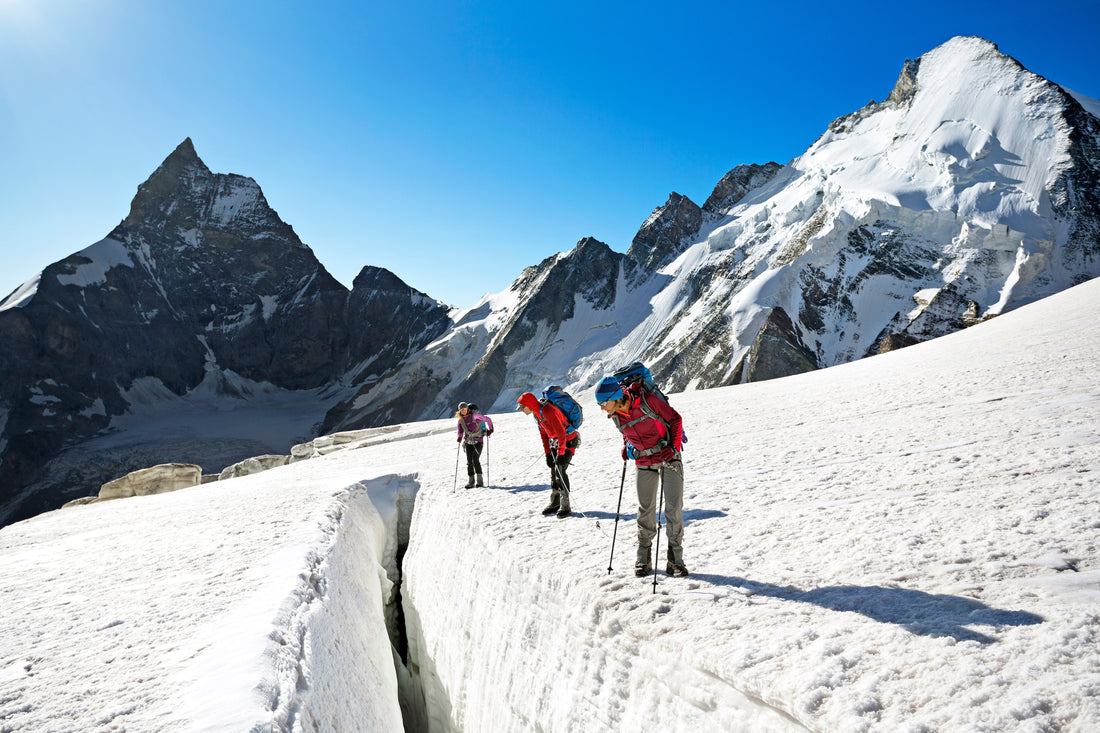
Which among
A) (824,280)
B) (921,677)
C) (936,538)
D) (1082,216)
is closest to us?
(921,677)

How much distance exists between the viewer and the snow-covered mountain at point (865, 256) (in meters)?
50.6

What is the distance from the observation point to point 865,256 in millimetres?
56562

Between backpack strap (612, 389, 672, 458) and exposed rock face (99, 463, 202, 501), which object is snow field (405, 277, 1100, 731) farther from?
exposed rock face (99, 463, 202, 501)

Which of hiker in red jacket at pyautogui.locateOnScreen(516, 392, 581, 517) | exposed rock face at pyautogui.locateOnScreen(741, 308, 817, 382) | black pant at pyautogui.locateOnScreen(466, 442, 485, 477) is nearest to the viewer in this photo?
hiker in red jacket at pyautogui.locateOnScreen(516, 392, 581, 517)

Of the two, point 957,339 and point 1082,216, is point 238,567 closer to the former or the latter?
point 957,339

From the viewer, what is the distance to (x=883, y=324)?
2046 inches

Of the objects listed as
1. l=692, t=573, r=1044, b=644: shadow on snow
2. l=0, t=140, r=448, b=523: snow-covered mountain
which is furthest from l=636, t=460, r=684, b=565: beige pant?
l=0, t=140, r=448, b=523: snow-covered mountain

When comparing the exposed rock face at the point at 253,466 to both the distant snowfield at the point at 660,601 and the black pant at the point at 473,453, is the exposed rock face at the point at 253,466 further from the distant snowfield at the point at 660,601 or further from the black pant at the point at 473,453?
the black pant at the point at 473,453

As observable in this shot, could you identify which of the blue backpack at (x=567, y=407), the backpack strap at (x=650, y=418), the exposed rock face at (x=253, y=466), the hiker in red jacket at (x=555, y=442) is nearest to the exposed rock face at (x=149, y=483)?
the exposed rock face at (x=253, y=466)

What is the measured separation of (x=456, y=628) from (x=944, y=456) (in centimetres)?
720

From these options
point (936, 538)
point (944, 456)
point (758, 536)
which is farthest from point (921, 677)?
point (944, 456)

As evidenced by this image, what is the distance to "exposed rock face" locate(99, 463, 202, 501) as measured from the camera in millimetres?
24891

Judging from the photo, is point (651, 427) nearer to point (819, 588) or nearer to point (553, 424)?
point (819, 588)

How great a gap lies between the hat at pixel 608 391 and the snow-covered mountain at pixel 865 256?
4706 centimetres
